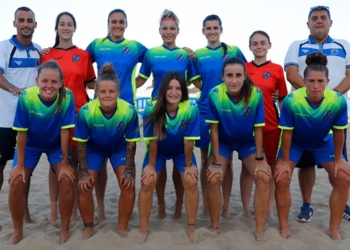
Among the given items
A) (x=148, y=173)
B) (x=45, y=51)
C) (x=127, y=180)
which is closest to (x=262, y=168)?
(x=148, y=173)

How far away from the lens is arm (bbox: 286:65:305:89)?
445 cm

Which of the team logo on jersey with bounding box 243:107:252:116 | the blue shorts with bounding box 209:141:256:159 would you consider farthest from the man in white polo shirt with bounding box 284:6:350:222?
the team logo on jersey with bounding box 243:107:252:116

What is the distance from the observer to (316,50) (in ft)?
15.0

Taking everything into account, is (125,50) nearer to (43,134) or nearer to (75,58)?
(75,58)

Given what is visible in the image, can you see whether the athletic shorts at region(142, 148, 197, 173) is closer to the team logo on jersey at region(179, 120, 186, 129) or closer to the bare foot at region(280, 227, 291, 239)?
the team logo on jersey at region(179, 120, 186, 129)

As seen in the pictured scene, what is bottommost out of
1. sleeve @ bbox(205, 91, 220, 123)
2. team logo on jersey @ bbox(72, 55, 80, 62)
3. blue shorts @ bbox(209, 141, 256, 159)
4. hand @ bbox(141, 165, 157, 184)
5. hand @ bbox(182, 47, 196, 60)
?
hand @ bbox(141, 165, 157, 184)

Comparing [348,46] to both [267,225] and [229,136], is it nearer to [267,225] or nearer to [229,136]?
[229,136]

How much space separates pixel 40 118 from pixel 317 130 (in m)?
2.95

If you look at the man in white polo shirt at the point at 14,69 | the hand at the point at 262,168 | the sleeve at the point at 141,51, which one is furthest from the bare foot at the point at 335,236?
the man in white polo shirt at the point at 14,69

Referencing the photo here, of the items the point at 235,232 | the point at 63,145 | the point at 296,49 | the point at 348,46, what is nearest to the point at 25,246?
the point at 63,145

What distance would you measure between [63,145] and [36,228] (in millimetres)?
1163

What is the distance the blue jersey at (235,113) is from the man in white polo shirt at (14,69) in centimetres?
226

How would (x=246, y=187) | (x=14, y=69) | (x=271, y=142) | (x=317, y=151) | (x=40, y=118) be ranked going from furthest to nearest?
1. (x=246, y=187)
2. (x=271, y=142)
3. (x=14, y=69)
4. (x=317, y=151)
5. (x=40, y=118)

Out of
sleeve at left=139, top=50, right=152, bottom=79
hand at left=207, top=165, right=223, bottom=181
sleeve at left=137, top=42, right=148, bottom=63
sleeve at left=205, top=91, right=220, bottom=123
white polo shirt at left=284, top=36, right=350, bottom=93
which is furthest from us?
sleeve at left=137, top=42, right=148, bottom=63
